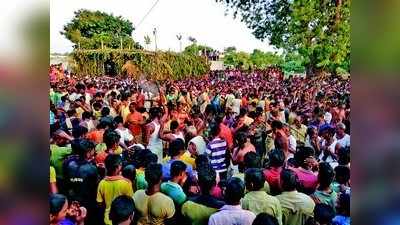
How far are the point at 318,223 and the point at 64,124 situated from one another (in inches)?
79.4

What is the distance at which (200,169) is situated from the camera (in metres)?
4.30

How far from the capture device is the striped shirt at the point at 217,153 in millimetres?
4340

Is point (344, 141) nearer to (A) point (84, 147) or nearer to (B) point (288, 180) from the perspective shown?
(B) point (288, 180)

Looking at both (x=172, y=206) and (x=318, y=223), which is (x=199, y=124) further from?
(x=318, y=223)

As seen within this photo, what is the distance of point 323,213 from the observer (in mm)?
4258

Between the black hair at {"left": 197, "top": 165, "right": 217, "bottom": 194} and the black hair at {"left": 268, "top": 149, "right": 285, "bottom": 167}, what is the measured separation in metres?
0.44

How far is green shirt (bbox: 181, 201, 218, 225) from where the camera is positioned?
13.2 ft

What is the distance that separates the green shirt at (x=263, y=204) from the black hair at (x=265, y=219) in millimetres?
22

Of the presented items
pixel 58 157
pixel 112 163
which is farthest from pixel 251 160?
pixel 58 157

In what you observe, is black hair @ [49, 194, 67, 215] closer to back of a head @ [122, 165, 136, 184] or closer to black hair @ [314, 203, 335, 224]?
back of a head @ [122, 165, 136, 184]

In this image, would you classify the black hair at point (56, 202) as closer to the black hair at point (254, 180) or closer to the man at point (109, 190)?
the man at point (109, 190)

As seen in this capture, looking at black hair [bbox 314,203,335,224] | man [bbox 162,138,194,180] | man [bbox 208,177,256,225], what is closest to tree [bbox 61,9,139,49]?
A: man [bbox 162,138,194,180]
